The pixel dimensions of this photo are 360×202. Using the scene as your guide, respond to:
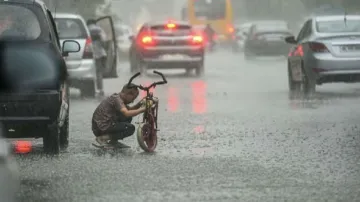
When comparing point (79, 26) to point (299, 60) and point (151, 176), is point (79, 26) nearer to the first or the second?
point (299, 60)

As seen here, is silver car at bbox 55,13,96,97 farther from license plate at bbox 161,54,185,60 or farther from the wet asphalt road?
license plate at bbox 161,54,185,60

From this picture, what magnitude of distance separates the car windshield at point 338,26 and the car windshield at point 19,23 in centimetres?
1102

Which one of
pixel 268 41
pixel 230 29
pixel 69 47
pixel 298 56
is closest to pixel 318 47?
pixel 298 56

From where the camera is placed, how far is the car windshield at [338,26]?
2244 cm

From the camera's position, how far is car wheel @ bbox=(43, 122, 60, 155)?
11984 millimetres

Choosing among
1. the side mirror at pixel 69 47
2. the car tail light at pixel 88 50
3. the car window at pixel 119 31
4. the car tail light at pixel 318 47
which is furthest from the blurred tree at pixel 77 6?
the side mirror at pixel 69 47

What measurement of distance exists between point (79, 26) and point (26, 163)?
35.4 feet

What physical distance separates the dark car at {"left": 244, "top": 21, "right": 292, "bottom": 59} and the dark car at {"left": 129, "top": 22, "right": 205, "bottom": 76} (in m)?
13.7

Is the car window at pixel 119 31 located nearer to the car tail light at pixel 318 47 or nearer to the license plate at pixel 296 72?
the license plate at pixel 296 72

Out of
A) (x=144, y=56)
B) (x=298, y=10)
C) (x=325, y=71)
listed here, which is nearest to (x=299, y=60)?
(x=325, y=71)

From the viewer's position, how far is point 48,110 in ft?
38.2

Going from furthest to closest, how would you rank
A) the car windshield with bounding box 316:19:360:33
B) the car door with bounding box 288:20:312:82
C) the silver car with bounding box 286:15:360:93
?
the car door with bounding box 288:20:312:82
the car windshield with bounding box 316:19:360:33
the silver car with bounding box 286:15:360:93

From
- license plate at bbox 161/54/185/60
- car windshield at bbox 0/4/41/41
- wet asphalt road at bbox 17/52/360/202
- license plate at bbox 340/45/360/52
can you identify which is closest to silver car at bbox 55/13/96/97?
wet asphalt road at bbox 17/52/360/202

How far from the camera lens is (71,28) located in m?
22.1
